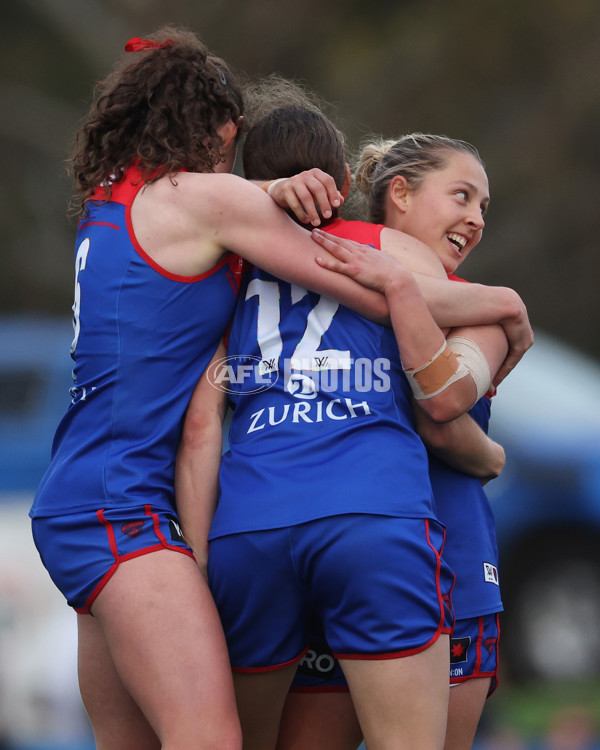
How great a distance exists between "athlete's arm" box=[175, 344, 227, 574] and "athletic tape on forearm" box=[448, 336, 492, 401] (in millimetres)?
516

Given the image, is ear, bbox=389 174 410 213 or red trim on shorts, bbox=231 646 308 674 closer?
red trim on shorts, bbox=231 646 308 674

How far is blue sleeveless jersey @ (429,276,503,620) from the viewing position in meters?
2.43

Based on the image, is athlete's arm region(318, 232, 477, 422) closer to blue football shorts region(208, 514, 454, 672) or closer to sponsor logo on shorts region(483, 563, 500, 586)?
blue football shorts region(208, 514, 454, 672)

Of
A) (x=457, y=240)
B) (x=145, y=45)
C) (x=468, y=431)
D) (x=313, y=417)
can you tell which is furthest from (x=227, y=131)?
(x=468, y=431)

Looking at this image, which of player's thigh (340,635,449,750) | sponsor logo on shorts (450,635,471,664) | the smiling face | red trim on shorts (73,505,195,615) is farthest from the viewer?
the smiling face

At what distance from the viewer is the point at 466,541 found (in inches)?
96.7

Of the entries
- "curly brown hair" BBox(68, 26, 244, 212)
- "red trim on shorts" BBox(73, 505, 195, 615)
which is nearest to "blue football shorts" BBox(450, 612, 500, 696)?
"red trim on shorts" BBox(73, 505, 195, 615)

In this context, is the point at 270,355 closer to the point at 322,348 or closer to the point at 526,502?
the point at 322,348

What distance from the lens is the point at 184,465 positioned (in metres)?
2.28

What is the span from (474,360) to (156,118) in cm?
87

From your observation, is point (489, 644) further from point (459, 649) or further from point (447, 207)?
point (447, 207)

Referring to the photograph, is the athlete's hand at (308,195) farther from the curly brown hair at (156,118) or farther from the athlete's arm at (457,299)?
the curly brown hair at (156,118)

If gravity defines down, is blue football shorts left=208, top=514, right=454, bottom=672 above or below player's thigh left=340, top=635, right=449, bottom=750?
above

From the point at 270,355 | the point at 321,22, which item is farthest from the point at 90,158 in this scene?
the point at 321,22
